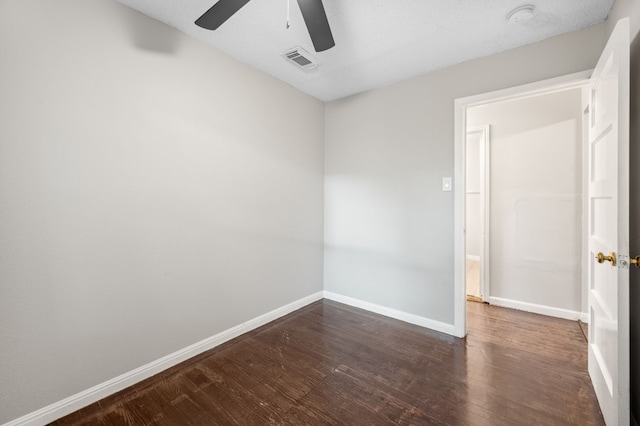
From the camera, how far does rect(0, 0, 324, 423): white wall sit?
4.70 feet

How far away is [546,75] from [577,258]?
1.83 m

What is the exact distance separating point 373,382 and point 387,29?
2.49m

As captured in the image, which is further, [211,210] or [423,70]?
[423,70]

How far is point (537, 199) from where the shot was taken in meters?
2.92

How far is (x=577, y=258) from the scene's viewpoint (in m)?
2.72

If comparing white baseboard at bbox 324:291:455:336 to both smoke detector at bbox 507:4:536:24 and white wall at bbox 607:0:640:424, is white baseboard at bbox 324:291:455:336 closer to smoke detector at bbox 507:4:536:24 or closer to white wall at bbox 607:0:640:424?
white wall at bbox 607:0:640:424

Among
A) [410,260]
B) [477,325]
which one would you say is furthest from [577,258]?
[410,260]

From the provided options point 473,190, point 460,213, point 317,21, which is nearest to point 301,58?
point 317,21

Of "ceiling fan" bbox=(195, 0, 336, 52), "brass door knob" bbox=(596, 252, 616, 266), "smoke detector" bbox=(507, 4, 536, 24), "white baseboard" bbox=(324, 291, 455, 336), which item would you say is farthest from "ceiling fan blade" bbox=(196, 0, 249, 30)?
"white baseboard" bbox=(324, 291, 455, 336)

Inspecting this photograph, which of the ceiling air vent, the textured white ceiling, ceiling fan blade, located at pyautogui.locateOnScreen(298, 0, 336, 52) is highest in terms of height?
the textured white ceiling

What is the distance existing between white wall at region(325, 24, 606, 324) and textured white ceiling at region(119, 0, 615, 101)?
155 mm

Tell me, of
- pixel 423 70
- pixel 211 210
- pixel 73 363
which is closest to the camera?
pixel 73 363

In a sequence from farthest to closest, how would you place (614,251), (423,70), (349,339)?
(423,70) < (349,339) < (614,251)

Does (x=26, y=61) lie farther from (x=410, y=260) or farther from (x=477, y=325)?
(x=477, y=325)
